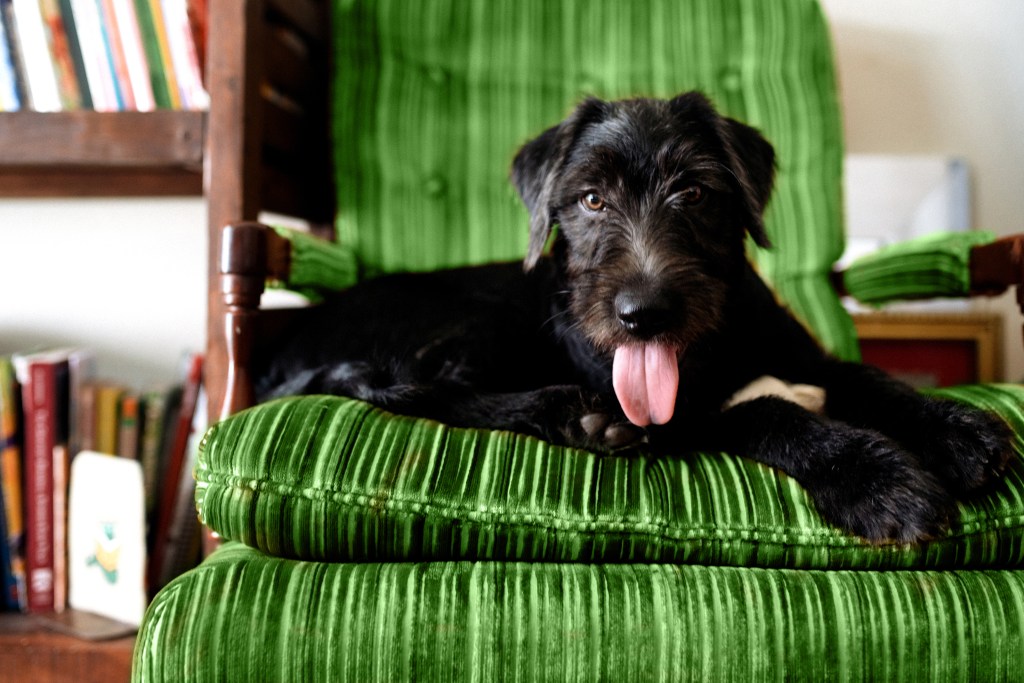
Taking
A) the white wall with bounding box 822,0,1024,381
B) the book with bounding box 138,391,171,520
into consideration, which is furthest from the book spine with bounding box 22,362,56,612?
the white wall with bounding box 822,0,1024,381

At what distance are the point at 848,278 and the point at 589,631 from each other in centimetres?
137

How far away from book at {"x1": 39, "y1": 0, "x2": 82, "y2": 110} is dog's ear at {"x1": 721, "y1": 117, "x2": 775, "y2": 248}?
1.65 m

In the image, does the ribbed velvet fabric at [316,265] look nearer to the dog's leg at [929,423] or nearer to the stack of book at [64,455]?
the stack of book at [64,455]

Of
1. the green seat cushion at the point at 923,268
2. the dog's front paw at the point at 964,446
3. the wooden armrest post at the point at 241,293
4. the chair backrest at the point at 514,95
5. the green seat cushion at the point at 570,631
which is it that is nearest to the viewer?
the green seat cushion at the point at 570,631

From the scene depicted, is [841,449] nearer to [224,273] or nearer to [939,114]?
[224,273]

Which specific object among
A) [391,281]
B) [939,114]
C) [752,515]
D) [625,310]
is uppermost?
[939,114]

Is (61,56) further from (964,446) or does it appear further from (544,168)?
(964,446)

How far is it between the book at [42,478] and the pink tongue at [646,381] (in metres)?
1.47

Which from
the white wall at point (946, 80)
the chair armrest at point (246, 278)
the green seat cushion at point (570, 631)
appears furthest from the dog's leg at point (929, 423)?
the white wall at point (946, 80)

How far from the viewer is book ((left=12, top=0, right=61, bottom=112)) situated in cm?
172

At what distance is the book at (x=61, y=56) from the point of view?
1733 millimetres

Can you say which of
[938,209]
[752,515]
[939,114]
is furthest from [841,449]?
[939,114]

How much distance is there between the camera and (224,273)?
118cm

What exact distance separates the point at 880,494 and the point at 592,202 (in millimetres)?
691
